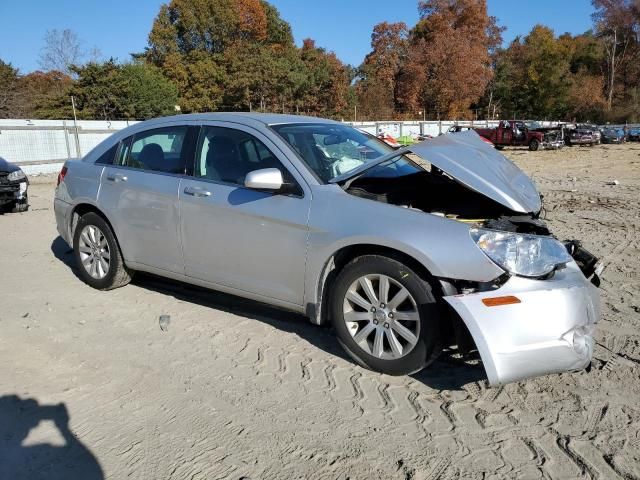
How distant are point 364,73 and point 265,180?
209 feet

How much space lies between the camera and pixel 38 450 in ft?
8.98

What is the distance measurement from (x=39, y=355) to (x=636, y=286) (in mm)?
5356

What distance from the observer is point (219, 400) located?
10.6 ft

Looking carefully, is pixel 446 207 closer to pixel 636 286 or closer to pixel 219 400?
pixel 219 400

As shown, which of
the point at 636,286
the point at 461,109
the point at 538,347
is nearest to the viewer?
→ the point at 538,347

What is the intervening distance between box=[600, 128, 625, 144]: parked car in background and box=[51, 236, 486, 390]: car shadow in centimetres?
3595

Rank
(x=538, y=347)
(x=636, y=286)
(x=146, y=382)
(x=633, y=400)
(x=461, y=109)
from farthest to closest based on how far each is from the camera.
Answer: (x=461, y=109) → (x=636, y=286) → (x=146, y=382) → (x=633, y=400) → (x=538, y=347)

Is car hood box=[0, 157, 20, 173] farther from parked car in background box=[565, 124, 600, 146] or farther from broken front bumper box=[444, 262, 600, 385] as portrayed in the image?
parked car in background box=[565, 124, 600, 146]

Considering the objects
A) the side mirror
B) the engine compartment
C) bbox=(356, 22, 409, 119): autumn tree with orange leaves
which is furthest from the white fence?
bbox=(356, 22, 409, 119): autumn tree with orange leaves

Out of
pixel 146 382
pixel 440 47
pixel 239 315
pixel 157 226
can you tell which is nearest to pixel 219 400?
pixel 146 382

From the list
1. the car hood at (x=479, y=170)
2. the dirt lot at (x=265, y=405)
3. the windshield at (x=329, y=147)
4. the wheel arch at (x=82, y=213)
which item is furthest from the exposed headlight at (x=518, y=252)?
the wheel arch at (x=82, y=213)

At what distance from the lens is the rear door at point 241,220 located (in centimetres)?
372

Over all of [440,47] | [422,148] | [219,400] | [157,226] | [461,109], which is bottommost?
[219,400]

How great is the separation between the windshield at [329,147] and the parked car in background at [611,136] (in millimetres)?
35156
